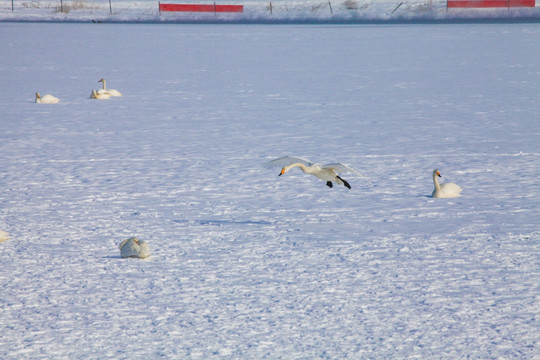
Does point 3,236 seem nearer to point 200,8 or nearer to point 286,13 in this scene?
point 286,13

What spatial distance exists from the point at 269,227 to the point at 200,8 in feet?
158

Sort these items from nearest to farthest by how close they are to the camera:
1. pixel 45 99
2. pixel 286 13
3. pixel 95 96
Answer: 1. pixel 45 99
2. pixel 95 96
3. pixel 286 13

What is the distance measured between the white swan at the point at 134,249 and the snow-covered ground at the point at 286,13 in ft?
120

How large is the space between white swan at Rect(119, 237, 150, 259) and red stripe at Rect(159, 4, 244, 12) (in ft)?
153

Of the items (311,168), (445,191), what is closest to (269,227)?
(311,168)

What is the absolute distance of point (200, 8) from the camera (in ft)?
173

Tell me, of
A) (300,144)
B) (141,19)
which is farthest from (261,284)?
(141,19)

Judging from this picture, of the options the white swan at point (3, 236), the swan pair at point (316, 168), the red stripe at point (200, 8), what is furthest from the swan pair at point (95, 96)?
the red stripe at point (200, 8)

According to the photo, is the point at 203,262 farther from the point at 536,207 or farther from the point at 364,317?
the point at 536,207

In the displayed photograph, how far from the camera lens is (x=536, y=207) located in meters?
6.36

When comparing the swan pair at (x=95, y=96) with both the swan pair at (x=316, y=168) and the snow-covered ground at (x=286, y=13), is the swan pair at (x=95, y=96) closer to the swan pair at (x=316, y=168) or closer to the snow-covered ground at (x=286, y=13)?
the swan pair at (x=316, y=168)

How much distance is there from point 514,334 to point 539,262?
1223 mm

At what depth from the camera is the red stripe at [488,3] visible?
42.2 m

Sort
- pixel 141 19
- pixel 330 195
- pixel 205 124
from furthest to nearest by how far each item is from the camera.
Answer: pixel 141 19, pixel 205 124, pixel 330 195
